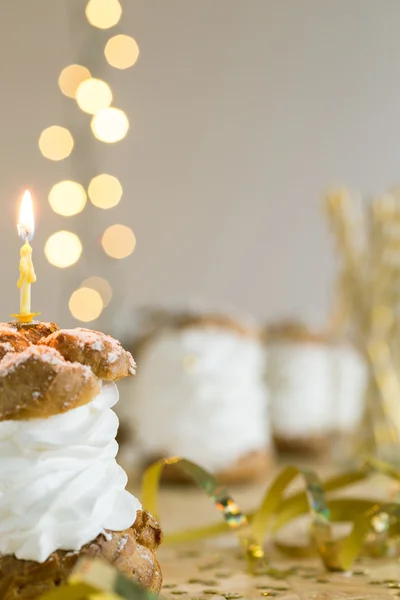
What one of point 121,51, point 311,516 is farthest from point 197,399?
point 121,51

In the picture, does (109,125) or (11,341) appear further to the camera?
(109,125)

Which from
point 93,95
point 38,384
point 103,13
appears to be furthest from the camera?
point 103,13

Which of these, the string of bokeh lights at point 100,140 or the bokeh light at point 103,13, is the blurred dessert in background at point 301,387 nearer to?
the string of bokeh lights at point 100,140

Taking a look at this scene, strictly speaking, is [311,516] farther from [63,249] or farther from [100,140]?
[100,140]

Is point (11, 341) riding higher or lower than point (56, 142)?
lower

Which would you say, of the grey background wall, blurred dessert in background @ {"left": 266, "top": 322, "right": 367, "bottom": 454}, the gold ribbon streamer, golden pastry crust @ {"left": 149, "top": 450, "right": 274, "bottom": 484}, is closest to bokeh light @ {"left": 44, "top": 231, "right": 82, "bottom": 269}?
the grey background wall

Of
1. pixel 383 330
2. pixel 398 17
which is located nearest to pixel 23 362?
pixel 383 330
